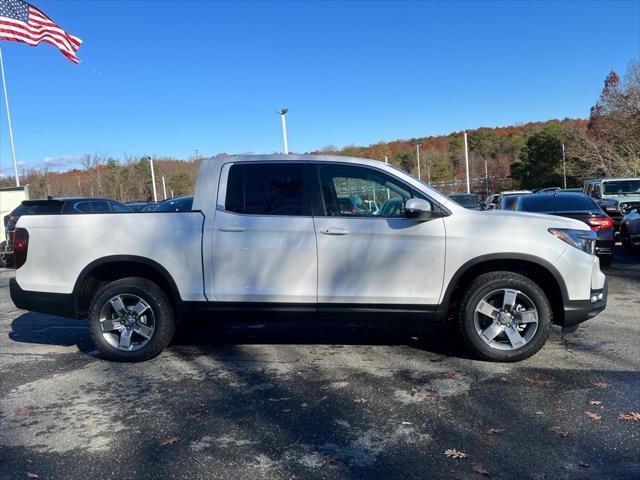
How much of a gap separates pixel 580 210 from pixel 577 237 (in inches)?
226

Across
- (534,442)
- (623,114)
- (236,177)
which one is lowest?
(534,442)

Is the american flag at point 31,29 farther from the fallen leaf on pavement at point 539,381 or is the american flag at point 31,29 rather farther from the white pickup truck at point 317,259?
the fallen leaf on pavement at point 539,381

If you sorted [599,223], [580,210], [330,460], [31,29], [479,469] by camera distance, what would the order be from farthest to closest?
[31,29] < [580,210] < [599,223] < [330,460] < [479,469]

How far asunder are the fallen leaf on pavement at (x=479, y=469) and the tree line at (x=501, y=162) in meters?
28.1

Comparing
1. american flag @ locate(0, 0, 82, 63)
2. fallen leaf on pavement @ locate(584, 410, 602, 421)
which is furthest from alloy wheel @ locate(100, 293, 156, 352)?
american flag @ locate(0, 0, 82, 63)

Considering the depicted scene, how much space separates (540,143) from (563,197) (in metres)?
46.4

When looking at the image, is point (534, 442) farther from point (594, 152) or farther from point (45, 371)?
point (594, 152)

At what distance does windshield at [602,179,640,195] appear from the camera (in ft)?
59.9

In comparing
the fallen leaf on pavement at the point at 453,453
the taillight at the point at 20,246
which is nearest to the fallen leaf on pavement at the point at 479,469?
the fallen leaf on pavement at the point at 453,453

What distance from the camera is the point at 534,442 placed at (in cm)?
351

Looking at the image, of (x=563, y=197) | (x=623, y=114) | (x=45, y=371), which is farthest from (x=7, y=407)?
(x=623, y=114)

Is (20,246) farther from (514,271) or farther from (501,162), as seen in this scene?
(501,162)

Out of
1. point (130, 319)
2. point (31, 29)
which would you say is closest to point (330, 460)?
point (130, 319)

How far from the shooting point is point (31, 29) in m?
16.9
